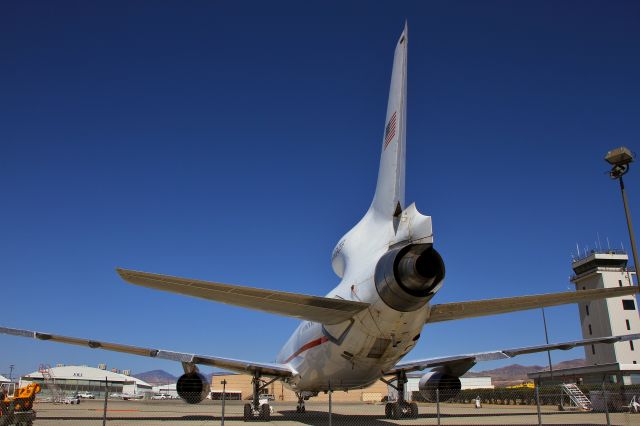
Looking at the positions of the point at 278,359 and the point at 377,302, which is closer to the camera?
the point at 377,302

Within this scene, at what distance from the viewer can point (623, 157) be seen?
14.7 m

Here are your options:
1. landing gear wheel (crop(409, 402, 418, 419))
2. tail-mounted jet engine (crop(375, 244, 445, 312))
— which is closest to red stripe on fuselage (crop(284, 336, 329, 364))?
landing gear wheel (crop(409, 402, 418, 419))

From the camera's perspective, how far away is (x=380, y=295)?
1247 cm

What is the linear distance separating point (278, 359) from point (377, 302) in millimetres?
13850

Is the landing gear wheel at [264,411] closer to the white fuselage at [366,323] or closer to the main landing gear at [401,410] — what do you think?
the white fuselage at [366,323]

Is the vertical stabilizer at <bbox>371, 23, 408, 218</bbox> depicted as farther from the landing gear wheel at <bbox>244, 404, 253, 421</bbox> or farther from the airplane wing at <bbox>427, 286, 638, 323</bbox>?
the landing gear wheel at <bbox>244, 404, 253, 421</bbox>

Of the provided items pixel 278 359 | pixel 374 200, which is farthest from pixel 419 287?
pixel 278 359

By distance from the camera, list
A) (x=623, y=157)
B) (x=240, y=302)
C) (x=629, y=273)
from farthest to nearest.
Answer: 1. (x=629, y=273)
2. (x=623, y=157)
3. (x=240, y=302)

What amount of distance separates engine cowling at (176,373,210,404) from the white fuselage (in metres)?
4.52

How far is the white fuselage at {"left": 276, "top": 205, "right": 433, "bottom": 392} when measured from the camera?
501 inches

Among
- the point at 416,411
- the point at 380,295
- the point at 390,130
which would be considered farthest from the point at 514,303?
the point at 416,411

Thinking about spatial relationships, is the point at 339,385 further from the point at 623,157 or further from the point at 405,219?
the point at 623,157

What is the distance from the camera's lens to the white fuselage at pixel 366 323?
12.7 m

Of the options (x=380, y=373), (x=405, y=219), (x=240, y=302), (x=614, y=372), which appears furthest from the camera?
(x=614, y=372)
